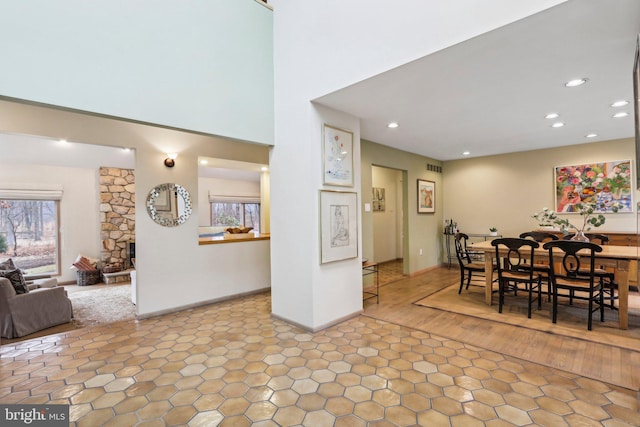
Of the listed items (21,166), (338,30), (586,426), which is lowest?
(586,426)

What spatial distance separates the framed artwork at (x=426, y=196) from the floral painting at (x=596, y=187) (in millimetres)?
2174

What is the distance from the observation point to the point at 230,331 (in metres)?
3.27

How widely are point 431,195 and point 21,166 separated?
813 centimetres

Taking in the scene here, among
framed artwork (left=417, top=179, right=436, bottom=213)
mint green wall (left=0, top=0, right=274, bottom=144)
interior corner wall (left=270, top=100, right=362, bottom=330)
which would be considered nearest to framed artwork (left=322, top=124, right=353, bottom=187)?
interior corner wall (left=270, top=100, right=362, bottom=330)

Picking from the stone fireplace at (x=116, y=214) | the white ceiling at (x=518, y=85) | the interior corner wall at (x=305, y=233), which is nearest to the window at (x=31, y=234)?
the stone fireplace at (x=116, y=214)

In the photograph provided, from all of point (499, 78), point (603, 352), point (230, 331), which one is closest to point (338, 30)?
point (499, 78)

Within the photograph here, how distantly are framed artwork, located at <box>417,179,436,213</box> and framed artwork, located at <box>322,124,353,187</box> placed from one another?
9.98 ft

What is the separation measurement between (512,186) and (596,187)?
1.26 m

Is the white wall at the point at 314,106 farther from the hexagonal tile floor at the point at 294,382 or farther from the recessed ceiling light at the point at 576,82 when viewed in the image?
the recessed ceiling light at the point at 576,82

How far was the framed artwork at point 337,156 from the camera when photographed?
336 centimetres

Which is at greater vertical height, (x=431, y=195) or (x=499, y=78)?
(x=499, y=78)

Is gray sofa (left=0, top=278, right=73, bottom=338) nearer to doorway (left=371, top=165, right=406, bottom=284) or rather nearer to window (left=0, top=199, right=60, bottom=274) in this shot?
window (left=0, top=199, right=60, bottom=274)

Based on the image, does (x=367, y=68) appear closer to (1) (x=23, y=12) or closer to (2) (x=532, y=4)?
(2) (x=532, y=4)

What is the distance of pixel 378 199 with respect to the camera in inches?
291
